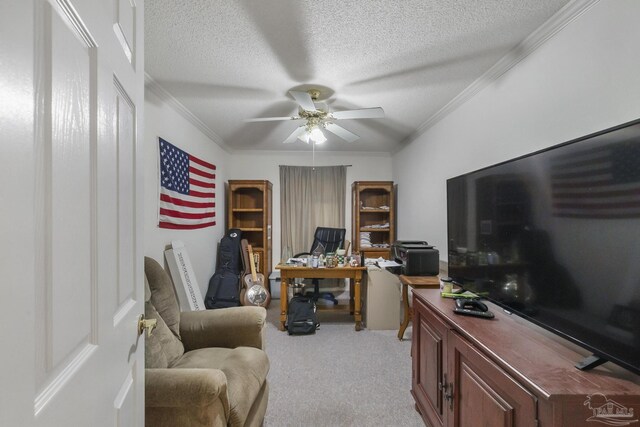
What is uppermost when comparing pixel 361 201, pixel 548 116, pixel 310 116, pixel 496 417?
pixel 310 116

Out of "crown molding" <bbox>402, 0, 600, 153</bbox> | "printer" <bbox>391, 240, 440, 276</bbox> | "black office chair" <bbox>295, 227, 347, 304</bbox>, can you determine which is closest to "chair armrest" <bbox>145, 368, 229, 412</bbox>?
"printer" <bbox>391, 240, 440, 276</bbox>

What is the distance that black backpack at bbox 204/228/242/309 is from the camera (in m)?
3.44

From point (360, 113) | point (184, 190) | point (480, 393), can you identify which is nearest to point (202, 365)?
point (480, 393)

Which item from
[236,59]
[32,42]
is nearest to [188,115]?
[236,59]

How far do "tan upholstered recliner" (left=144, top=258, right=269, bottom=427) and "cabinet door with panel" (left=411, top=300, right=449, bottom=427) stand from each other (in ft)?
3.23

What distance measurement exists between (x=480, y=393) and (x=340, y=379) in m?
1.40

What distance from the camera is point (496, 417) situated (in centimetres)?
107

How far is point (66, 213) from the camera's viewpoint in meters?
0.50

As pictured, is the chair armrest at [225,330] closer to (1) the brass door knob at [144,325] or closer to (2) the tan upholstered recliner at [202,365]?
(2) the tan upholstered recliner at [202,365]

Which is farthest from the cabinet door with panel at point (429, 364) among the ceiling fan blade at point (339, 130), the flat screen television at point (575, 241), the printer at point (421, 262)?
the ceiling fan blade at point (339, 130)

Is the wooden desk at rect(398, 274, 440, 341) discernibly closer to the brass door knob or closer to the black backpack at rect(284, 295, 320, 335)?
the black backpack at rect(284, 295, 320, 335)

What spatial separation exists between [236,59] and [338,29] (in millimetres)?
733

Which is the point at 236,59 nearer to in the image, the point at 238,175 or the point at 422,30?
the point at 422,30

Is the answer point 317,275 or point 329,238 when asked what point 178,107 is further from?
point 329,238
